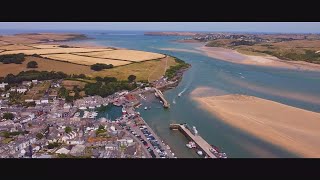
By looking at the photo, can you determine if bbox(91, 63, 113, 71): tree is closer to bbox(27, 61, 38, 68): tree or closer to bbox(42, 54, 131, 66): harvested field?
bbox(42, 54, 131, 66): harvested field

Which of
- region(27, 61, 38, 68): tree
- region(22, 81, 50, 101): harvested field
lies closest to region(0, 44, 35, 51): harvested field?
region(27, 61, 38, 68): tree

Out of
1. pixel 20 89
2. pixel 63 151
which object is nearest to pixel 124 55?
pixel 20 89

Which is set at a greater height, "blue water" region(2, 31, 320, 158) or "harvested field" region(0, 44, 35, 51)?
"harvested field" region(0, 44, 35, 51)

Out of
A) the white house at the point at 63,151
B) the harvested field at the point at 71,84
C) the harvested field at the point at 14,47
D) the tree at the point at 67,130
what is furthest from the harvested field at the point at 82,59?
the white house at the point at 63,151

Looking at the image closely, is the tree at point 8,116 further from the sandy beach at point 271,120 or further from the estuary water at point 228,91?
the sandy beach at point 271,120

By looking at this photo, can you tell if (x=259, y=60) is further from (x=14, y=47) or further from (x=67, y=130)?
(x=67, y=130)

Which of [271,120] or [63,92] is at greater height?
[63,92]
